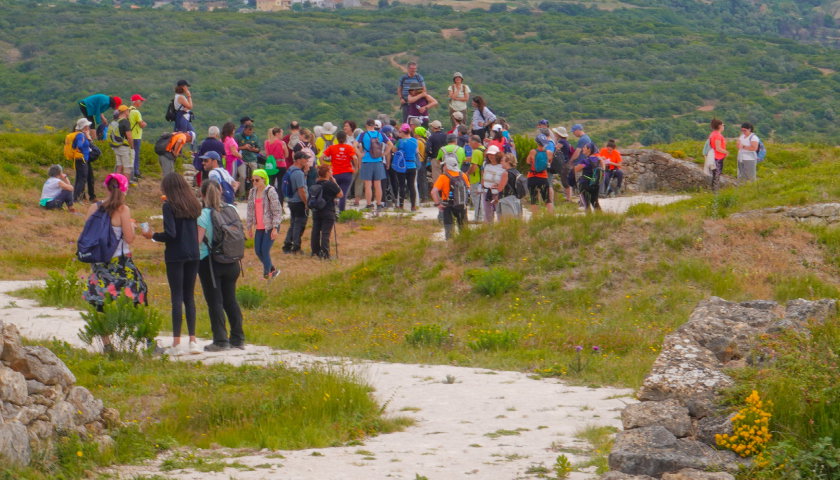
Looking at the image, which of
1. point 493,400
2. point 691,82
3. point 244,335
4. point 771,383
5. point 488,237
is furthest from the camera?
point 691,82

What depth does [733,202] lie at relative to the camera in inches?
708

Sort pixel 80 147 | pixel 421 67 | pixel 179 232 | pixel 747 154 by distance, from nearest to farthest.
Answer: pixel 179 232
pixel 80 147
pixel 747 154
pixel 421 67

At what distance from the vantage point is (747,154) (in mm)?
21734

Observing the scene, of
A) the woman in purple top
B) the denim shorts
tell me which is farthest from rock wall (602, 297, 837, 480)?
the woman in purple top

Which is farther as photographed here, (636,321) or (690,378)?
(636,321)

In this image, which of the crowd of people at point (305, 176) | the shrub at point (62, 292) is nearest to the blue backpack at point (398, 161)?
the crowd of people at point (305, 176)

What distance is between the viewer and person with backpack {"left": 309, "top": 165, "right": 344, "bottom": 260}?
17.5 meters

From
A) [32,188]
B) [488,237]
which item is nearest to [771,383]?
[488,237]

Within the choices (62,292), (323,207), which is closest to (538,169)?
(323,207)

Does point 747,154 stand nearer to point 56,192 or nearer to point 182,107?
point 182,107

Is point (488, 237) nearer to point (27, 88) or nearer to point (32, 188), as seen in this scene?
point (32, 188)

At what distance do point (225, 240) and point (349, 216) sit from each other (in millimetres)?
10835

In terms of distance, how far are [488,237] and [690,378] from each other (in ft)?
26.8

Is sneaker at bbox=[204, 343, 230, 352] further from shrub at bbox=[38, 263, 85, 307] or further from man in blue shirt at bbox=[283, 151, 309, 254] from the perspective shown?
man in blue shirt at bbox=[283, 151, 309, 254]
